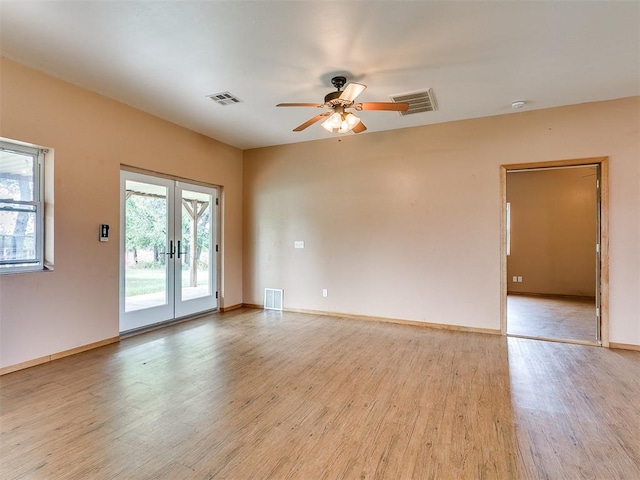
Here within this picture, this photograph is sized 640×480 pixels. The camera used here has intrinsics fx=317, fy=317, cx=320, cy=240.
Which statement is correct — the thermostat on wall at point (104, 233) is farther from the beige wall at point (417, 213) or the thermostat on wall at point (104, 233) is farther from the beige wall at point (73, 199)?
the beige wall at point (417, 213)

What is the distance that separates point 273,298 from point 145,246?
7.66 feet

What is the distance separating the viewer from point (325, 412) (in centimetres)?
236

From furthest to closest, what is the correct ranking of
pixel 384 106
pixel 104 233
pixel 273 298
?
pixel 273 298, pixel 104 233, pixel 384 106

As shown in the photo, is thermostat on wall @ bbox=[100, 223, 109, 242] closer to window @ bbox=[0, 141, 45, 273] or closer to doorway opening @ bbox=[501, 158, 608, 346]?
window @ bbox=[0, 141, 45, 273]

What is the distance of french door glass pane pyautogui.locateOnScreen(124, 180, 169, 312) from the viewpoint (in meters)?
4.20

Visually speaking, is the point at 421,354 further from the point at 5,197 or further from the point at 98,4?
the point at 5,197

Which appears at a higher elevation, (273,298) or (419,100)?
(419,100)

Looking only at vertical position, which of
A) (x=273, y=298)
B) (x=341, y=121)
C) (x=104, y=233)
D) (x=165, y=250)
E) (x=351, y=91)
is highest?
(x=351, y=91)

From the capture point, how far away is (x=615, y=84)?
3410 mm

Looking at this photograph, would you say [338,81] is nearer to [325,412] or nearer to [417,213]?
[417,213]

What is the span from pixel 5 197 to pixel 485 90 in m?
5.10

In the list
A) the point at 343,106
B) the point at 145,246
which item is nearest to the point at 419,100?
the point at 343,106

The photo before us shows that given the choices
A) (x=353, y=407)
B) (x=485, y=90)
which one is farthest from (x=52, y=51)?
(x=485, y=90)

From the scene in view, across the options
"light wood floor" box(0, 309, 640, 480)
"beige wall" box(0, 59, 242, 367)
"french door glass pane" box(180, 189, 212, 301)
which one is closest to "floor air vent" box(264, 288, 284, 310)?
"french door glass pane" box(180, 189, 212, 301)
